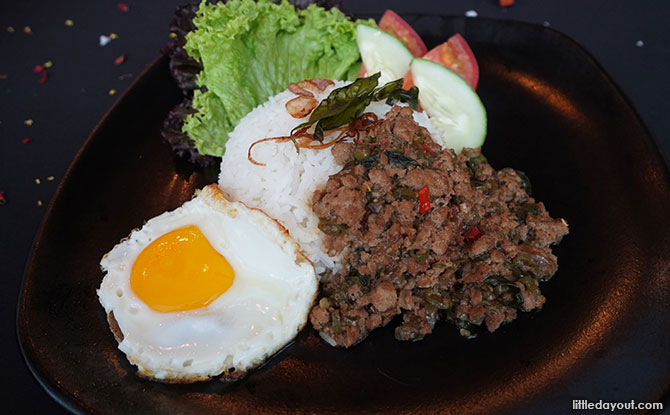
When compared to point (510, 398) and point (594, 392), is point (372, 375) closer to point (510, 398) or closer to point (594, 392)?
point (510, 398)

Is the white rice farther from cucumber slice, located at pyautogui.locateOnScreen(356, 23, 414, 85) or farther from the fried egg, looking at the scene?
cucumber slice, located at pyautogui.locateOnScreen(356, 23, 414, 85)

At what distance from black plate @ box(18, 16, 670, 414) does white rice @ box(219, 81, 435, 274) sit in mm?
422

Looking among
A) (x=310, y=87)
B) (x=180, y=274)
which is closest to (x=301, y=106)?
(x=310, y=87)

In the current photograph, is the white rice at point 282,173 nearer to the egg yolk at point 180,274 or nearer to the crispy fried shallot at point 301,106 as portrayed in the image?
the crispy fried shallot at point 301,106

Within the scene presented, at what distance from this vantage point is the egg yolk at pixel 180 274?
3.17 m

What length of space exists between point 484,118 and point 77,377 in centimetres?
333

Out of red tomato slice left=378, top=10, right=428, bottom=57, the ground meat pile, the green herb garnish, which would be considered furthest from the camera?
red tomato slice left=378, top=10, right=428, bottom=57

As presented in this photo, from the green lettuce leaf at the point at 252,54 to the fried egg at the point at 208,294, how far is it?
111 centimetres

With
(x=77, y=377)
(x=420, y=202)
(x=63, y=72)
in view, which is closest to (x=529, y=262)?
(x=420, y=202)

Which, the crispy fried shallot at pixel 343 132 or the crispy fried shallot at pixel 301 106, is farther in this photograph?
the crispy fried shallot at pixel 301 106

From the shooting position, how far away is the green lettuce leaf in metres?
4.12

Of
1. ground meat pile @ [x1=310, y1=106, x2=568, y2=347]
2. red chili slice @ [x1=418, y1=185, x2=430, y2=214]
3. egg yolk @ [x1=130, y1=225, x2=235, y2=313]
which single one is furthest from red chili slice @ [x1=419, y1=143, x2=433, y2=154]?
egg yolk @ [x1=130, y1=225, x2=235, y2=313]

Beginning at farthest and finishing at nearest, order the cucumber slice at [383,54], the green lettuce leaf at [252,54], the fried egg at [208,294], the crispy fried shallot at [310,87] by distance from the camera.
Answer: the cucumber slice at [383,54] → the green lettuce leaf at [252,54] → the crispy fried shallot at [310,87] → the fried egg at [208,294]

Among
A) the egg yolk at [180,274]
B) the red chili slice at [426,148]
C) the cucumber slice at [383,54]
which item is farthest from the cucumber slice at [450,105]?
the egg yolk at [180,274]
